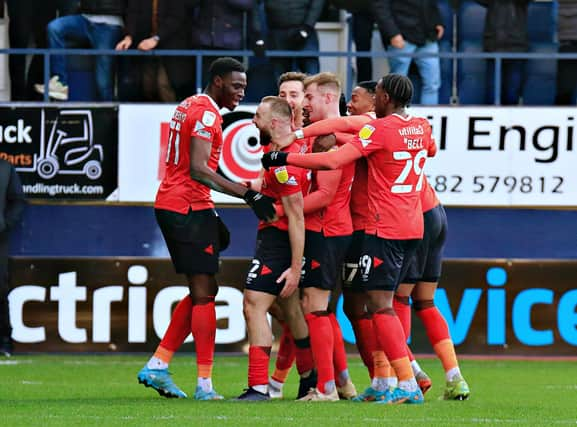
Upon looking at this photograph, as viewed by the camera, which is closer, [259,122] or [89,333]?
[259,122]

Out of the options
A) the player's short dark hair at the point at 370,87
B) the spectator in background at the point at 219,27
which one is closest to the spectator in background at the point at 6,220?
the spectator in background at the point at 219,27

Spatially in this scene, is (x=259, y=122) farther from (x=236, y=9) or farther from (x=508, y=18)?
(x=508, y=18)

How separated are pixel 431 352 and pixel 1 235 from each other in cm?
447

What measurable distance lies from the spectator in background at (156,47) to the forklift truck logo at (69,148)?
2.25 feet

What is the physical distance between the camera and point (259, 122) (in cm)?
947

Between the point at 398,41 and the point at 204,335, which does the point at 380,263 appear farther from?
the point at 398,41

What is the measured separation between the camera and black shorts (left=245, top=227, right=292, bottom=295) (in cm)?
943

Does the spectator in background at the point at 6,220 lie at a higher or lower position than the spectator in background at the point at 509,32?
lower

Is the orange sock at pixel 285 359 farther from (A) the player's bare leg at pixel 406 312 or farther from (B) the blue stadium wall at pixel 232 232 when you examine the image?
(B) the blue stadium wall at pixel 232 232

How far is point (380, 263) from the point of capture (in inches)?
362

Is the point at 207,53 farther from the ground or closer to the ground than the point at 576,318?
farther from the ground

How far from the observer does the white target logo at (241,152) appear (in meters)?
14.9

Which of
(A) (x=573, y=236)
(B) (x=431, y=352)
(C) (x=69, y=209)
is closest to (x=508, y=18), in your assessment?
(A) (x=573, y=236)

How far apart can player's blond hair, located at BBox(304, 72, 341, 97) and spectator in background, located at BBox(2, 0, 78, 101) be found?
6.24 metres
